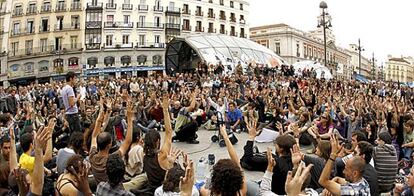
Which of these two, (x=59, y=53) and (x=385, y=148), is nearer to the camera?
(x=385, y=148)

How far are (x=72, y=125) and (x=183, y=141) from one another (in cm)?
445

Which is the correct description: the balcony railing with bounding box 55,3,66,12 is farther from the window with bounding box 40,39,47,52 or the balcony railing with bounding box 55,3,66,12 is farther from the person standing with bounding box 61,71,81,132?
the person standing with bounding box 61,71,81,132

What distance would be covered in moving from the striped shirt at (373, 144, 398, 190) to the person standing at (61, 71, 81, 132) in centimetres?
633

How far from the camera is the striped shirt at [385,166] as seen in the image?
6.80 metres

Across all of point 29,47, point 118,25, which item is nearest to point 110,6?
point 118,25

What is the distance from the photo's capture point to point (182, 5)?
60.2 m

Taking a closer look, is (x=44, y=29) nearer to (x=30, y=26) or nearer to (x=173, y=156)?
(x=30, y=26)

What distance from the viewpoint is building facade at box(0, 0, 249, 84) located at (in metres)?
53.3

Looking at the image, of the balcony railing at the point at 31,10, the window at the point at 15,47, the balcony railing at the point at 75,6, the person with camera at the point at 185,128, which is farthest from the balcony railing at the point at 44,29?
the person with camera at the point at 185,128

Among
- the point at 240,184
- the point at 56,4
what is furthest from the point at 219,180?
the point at 56,4

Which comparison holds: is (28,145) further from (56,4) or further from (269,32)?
A: (269,32)

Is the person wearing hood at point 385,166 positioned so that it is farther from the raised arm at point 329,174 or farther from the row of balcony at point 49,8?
the row of balcony at point 49,8

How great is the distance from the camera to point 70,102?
908cm

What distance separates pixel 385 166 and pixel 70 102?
676 centimetres
